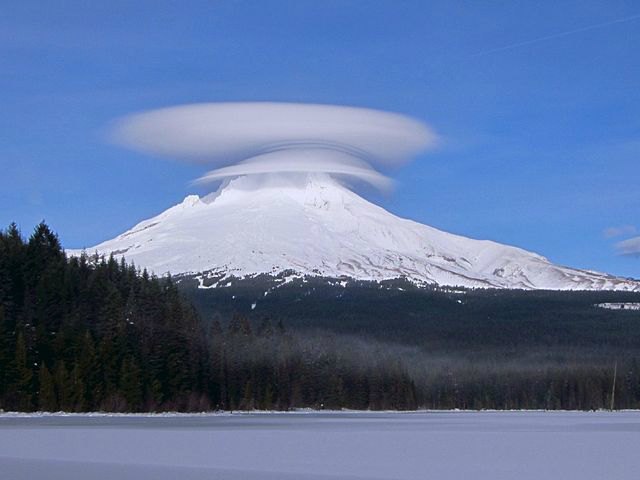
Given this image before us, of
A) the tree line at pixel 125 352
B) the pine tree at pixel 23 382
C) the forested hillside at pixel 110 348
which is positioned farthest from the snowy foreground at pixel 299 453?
the tree line at pixel 125 352

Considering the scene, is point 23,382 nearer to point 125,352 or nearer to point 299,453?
point 125,352

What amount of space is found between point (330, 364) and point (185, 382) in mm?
39251

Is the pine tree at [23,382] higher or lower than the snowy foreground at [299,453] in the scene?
higher

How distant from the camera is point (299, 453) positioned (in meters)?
54.3

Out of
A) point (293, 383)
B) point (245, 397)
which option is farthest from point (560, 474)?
point (293, 383)

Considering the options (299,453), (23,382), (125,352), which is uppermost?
(125,352)

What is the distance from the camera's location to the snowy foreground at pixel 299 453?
43562 millimetres

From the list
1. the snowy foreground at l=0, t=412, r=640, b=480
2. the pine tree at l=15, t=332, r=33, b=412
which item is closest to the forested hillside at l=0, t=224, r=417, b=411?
the pine tree at l=15, t=332, r=33, b=412

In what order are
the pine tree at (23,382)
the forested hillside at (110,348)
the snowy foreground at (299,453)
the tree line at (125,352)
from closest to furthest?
the snowy foreground at (299,453) → the pine tree at (23,382) → the forested hillside at (110,348) → the tree line at (125,352)

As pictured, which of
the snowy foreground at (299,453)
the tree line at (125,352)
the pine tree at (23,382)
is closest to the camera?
the snowy foreground at (299,453)

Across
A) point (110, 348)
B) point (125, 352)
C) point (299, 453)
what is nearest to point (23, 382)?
point (110, 348)

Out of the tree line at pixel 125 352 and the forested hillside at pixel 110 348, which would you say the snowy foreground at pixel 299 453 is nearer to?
the forested hillside at pixel 110 348

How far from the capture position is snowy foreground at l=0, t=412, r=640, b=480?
43.6 meters

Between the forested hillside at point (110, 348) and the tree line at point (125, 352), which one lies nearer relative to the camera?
the forested hillside at point (110, 348)
